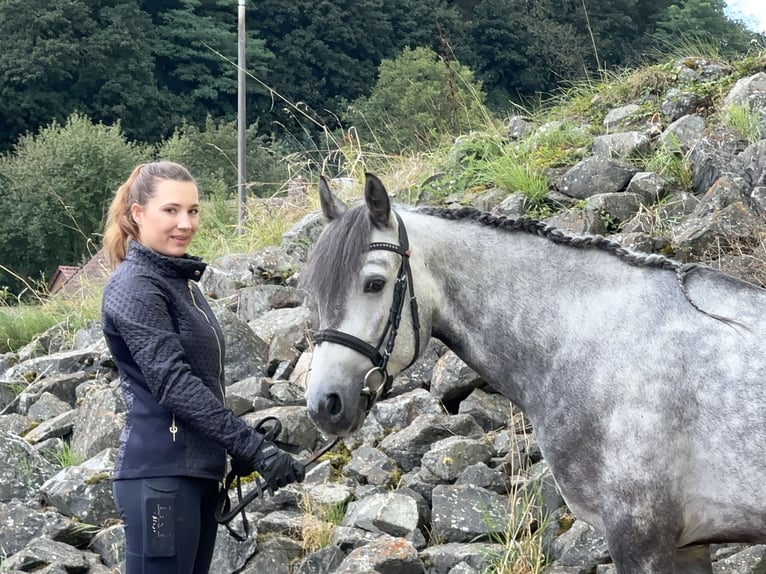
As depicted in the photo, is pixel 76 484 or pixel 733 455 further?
pixel 76 484

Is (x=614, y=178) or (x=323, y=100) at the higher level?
(x=614, y=178)

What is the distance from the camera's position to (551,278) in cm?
284

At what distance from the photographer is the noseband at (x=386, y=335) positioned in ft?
8.82

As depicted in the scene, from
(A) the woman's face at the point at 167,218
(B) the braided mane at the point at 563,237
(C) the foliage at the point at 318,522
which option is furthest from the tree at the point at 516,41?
(A) the woman's face at the point at 167,218

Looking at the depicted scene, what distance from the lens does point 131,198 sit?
9.80ft

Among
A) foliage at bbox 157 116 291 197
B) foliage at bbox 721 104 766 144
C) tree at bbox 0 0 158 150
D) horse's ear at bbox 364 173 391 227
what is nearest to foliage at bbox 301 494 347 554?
horse's ear at bbox 364 173 391 227

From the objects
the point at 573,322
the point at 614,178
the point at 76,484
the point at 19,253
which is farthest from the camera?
the point at 19,253

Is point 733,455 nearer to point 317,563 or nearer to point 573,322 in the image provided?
point 573,322

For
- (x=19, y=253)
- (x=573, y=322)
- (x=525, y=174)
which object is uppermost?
(x=573, y=322)

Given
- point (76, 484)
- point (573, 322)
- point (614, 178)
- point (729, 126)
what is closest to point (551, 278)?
point (573, 322)

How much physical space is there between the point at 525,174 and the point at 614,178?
2.41 ft

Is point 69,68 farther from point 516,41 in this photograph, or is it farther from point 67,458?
point 67,458

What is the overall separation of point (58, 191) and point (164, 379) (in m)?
26.5

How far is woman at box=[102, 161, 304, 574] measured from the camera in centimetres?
271
